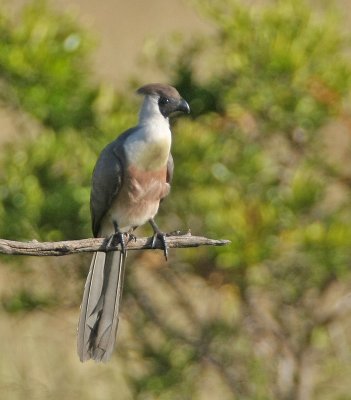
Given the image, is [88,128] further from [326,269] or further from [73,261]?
[326,269]

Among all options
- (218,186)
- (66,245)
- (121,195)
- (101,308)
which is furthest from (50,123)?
(66,245)

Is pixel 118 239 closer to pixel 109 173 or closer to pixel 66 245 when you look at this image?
pixel 109 173

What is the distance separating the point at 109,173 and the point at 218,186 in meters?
0.98

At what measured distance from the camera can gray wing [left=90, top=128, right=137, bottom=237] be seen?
495cm

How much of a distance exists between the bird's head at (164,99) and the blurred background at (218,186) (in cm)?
91

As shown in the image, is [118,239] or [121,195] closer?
[118,239]

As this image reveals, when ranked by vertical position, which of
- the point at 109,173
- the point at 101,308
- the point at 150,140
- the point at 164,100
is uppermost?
the point at 164,100

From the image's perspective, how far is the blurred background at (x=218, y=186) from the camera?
5.73 meters

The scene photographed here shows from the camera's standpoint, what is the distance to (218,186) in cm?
583

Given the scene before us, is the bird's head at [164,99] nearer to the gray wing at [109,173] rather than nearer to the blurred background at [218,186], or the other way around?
the gray wing at [109,173]

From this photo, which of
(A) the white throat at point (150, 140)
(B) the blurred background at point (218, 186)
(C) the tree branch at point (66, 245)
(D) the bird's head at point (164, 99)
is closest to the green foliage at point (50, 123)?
(B) the blurred background at point (218, 186)

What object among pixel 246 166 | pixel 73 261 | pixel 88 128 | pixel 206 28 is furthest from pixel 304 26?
pixel 206 28

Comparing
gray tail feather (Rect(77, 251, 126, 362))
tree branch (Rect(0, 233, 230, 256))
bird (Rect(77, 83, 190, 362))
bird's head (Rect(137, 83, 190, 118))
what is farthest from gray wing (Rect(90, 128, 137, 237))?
tree branch (Rect(0, 233, 230, 256))

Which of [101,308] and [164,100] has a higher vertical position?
[164,100]
